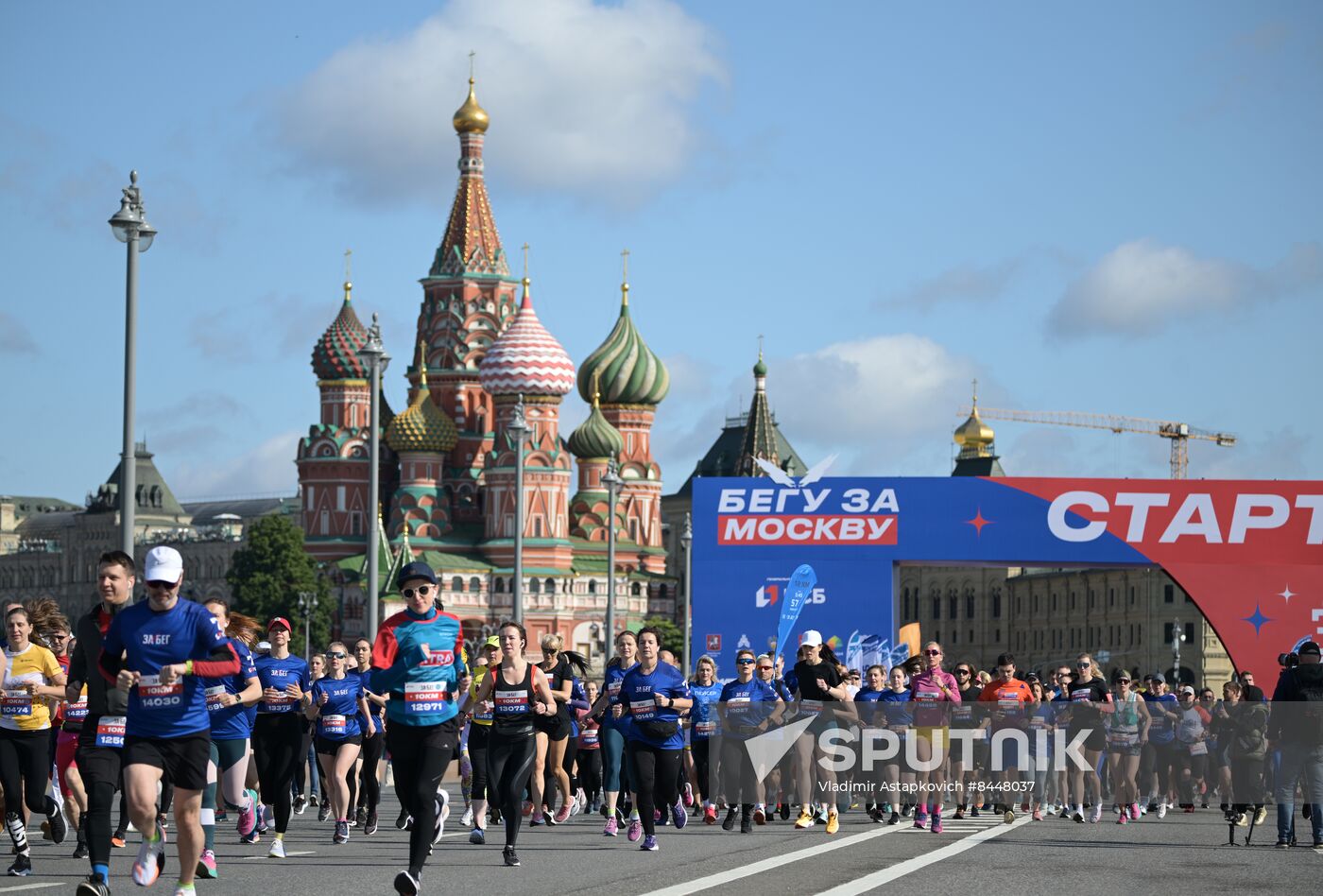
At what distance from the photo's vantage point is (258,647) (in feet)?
62.2

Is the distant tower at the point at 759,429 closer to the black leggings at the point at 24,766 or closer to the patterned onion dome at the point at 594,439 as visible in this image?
the patterned onion dome at the point at 594,439

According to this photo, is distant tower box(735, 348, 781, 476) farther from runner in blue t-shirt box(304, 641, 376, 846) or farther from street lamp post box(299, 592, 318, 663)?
runner in blue t-shirt box(304, 641, 376, 846)

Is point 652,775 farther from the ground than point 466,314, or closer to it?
closer to it

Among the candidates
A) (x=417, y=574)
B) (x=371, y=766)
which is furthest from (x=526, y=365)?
(x=417, y=574)

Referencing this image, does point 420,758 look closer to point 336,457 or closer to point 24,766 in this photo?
point 24,766

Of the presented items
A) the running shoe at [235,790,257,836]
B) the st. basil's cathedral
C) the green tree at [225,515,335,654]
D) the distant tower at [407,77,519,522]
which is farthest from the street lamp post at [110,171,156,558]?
the distant tower at [407,77,519,522]

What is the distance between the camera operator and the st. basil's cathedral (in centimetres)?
9891

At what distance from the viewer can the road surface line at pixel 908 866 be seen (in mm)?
13731

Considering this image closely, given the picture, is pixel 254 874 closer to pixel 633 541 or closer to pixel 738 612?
pixel 738 612

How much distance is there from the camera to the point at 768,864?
1588 centimetres

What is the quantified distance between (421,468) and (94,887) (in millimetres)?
113115

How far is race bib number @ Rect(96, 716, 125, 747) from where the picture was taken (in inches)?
536

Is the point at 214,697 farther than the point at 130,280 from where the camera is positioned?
No

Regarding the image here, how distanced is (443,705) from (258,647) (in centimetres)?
590
